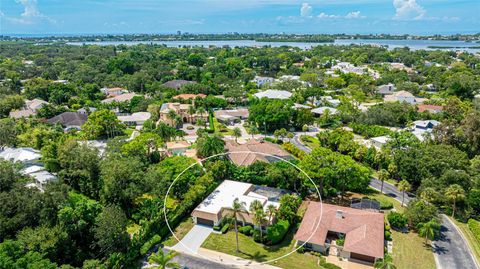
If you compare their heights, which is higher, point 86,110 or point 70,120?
point 86,110

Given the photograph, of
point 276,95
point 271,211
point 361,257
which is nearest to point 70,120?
point 276,95

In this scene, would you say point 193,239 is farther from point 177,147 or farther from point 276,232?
point 177,147

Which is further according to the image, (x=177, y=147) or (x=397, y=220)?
(x=177, y=147)

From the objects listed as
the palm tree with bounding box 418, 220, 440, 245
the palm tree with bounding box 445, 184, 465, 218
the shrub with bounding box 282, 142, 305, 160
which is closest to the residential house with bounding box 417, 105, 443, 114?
the shrub with bounding box 282, 142, 305, 160

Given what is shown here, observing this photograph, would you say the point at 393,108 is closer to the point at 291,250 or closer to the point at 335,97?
the point at 335,97

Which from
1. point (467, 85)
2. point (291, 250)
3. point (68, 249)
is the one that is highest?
point (467, 85)

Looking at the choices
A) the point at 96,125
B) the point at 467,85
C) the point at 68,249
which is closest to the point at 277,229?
the point at 68,249

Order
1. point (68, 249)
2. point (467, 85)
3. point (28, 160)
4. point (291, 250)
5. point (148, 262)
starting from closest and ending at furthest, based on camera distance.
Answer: point (68, 249) → point (148, 262) → point (291, 250) → point (28, 160) → point (467, 85)
